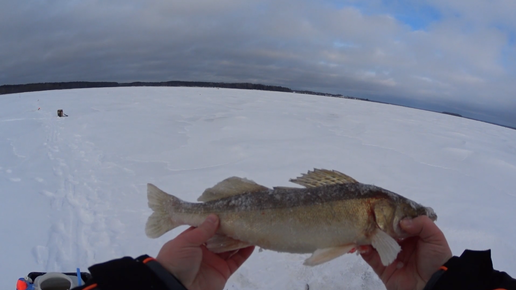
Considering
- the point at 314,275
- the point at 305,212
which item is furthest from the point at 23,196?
the point at 305,212

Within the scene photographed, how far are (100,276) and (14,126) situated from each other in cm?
1648

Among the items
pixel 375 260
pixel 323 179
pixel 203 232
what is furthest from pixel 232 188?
pixel 375 260

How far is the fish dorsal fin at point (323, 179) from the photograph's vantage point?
2.86 metres

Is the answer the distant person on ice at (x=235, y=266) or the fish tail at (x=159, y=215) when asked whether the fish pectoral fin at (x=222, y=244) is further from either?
the fish tail at (x=159, y=215)

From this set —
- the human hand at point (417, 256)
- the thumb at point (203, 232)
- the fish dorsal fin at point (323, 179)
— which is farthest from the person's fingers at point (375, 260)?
the thumb at point (203, 232)

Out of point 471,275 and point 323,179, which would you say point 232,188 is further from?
point 471,275

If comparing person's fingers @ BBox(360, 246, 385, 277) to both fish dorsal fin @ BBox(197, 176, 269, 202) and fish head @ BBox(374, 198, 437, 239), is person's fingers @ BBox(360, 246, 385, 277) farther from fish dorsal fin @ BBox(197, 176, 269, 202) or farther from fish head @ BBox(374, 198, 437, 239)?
fish dorsal fin @ BBox(197, 176, 269, 202)

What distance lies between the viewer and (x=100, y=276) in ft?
6.89

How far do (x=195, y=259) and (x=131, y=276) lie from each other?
639 millimetres

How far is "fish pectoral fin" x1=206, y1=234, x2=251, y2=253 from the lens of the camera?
2.80m

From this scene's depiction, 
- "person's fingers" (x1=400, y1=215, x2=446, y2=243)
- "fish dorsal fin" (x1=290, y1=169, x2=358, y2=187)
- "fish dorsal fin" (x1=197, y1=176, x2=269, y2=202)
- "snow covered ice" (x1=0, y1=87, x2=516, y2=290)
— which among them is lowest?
"snow covered ice" (x1=0, y1=87, x2=516, y2=290)

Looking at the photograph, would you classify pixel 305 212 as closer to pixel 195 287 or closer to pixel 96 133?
pixel 195 287

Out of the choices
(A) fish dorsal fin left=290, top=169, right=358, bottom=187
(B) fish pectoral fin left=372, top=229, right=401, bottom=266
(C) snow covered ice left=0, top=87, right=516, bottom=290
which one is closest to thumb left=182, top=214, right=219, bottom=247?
(A) fish dorsal fin left=290, top=169, right=358, bottom=187

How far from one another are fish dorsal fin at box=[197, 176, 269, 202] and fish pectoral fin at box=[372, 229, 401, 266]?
3.47ft
